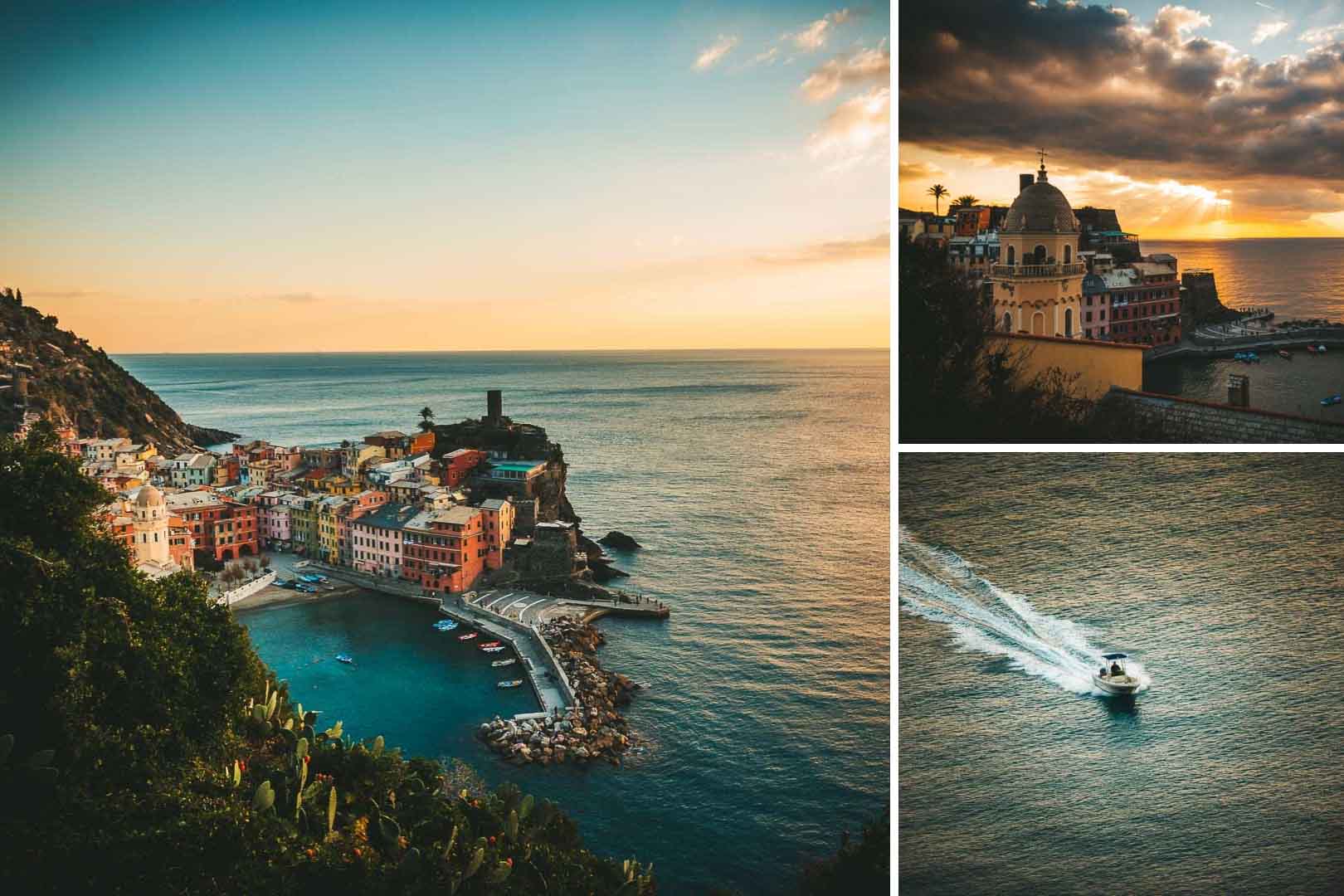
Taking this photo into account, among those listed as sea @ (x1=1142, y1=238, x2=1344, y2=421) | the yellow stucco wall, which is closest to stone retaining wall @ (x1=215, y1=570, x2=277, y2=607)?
the yellow stucco wall

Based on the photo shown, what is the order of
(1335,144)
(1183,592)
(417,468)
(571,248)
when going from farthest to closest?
(571,248), (417,468), (1183,592), (1335,144)

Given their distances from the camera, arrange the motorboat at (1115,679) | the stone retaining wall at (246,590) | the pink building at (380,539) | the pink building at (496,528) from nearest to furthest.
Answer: the motorboat at (1115,679) → the stone retaining wall at (246,590) → the pink building at (380,539) → the pink building at (496,528)

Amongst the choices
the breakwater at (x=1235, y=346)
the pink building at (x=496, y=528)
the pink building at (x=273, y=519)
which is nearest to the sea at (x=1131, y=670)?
the breakwater at (x=1235, y=346)

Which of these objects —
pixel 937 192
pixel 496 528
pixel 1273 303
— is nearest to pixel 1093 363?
pixel 1273 303

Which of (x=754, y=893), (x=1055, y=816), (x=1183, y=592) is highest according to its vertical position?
(x=1183, y=592)

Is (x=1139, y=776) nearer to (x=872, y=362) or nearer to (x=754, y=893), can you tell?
(x=754, y=893)

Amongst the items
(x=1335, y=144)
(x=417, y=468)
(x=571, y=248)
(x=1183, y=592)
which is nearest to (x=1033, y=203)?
(x=1335, y=144)

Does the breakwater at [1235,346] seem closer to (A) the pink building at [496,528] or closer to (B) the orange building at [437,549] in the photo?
(A) the pink building at [496,528]
